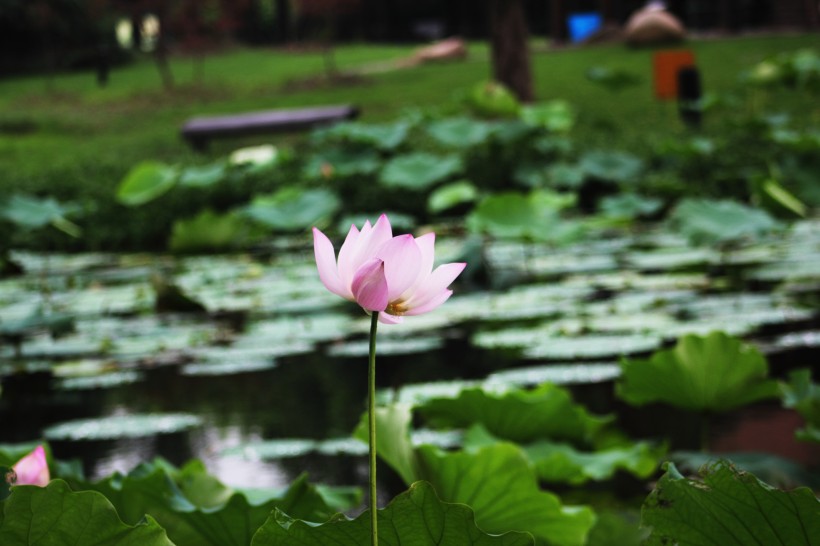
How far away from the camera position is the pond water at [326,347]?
1.81 meters

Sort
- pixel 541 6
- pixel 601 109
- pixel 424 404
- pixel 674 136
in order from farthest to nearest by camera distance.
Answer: pixel 541 6 < pixel 601 109 < pixel 674 136 < pixel 424 404

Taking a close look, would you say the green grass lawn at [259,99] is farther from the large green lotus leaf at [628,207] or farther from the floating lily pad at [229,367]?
the floating lily pad at [229,367]

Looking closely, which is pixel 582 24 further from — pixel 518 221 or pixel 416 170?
pixel 518 221

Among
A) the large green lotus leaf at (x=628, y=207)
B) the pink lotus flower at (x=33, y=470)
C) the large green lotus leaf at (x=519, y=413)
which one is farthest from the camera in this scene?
the large green lotus leaf at (x=628, y=207)

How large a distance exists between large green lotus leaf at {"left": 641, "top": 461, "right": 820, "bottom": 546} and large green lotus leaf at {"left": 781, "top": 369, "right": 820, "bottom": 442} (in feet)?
2.06

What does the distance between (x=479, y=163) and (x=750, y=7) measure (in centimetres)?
1226

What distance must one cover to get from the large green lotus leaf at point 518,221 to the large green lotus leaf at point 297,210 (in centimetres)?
56

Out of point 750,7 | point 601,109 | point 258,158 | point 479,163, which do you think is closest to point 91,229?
point 258,158

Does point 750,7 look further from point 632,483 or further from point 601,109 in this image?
point 632,483

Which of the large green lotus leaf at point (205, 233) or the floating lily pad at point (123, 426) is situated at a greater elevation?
the floating lily pad at point (123, 426)

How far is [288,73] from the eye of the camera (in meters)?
16.9

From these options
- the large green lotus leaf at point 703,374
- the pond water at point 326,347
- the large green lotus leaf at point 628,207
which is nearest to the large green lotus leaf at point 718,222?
the pond water at point 326,347

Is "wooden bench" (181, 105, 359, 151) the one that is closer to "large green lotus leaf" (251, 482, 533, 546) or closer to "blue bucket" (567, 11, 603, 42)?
"large green lotus leaf" (251, 482, 533, 546)

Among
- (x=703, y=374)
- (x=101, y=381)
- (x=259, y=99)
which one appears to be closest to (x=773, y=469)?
(x=703, y=374)
